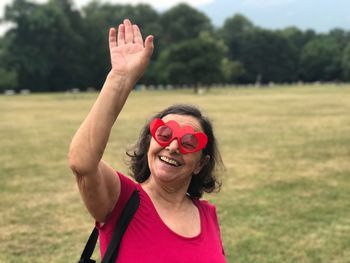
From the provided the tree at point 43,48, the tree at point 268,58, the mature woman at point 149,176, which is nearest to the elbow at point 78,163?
the mature woman at point 149,176

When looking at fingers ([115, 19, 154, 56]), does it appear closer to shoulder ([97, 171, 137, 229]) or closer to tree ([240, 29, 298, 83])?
shoulder ([97, 171, 137, 229])

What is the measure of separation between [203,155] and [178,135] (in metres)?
0.34

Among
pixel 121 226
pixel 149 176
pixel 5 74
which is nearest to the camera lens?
pixel 121 226

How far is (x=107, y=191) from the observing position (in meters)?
2.06

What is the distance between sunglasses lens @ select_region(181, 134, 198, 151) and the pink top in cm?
28

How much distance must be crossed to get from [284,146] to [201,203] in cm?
1101

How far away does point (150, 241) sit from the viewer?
6.70 ft

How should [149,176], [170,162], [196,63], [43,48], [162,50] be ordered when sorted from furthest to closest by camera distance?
[162,50]
[43,48]
[196,63]
[149,176]
[170,162]

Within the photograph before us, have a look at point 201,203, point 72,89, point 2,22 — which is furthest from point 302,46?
point 201,203

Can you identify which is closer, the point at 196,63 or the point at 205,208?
the point at 205,208

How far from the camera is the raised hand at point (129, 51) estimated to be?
2029mm

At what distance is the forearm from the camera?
1946mm

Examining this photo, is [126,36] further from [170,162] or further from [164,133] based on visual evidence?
[170,162]

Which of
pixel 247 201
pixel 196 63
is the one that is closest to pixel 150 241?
pixel 247 201
